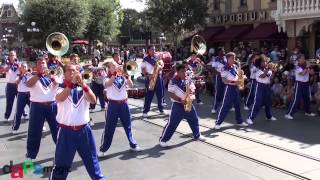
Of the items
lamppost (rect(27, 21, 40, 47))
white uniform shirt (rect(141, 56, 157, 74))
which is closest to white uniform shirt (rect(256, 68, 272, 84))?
white uniform shirt (rect(141, 56, 157, 74))

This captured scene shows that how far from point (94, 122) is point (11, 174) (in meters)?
4.81

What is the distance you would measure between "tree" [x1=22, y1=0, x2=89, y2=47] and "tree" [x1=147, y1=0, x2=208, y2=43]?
51.5 ft

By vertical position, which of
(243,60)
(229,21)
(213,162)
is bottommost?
(213,162)

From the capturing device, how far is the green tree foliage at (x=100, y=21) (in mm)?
49125

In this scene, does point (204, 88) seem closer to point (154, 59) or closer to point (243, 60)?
point (243, 60)

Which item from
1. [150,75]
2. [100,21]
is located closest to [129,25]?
[100,21]

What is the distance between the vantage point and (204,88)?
59.0 feet

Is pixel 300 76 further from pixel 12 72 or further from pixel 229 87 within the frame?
pixel 12 72

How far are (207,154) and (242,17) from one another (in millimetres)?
19757

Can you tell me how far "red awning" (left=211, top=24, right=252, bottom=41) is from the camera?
26.3 metres

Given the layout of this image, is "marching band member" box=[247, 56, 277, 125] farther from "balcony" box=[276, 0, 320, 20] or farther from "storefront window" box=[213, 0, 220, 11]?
"storefront window" box=[213, 0, 220, 11]

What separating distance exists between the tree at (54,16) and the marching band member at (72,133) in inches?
1465

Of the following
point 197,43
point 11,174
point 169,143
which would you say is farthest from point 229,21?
point 11,174

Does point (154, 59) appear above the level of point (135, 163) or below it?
above
